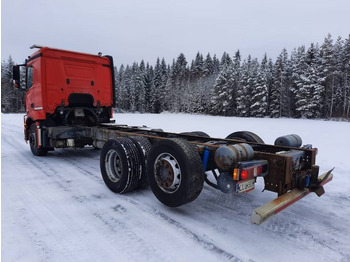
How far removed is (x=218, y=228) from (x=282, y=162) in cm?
113

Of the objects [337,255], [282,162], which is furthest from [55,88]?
[337,255]

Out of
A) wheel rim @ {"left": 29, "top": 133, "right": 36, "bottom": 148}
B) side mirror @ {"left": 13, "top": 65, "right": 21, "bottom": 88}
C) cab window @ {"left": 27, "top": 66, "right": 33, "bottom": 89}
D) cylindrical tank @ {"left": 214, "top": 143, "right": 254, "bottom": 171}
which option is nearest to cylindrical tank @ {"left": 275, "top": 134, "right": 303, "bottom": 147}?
cylindrical tank @ {"left": 214, "top": 143, "right": 254, "bottom": 171}

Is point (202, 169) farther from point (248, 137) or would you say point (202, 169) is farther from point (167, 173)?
point (248, 137)

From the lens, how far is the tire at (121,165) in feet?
13.3

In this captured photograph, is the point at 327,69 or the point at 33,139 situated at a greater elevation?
the point at 327,69

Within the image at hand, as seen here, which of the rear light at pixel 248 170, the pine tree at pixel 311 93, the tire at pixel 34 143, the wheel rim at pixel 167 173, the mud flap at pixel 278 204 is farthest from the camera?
the pine tree at pixel 311 93

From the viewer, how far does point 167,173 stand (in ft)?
11.4

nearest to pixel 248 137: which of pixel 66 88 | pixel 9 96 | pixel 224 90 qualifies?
pixel 66 88

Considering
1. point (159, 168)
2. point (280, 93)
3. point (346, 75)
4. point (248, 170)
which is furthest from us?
point (280, 93)

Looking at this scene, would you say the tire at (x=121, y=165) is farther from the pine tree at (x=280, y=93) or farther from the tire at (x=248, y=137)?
the pine tree at (x=280, y=93)

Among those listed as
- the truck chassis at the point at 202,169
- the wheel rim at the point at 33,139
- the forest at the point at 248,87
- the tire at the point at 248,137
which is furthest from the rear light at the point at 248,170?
the forest at the point at 248,87

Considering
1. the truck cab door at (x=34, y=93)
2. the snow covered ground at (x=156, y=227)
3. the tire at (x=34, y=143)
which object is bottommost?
the snow covered ground at (x=156, y=227)

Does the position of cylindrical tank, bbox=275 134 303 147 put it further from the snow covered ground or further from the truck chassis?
the snow covered ground

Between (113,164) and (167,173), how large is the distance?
1.53 m
